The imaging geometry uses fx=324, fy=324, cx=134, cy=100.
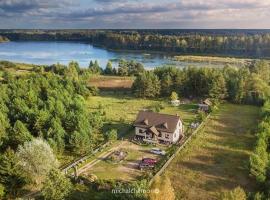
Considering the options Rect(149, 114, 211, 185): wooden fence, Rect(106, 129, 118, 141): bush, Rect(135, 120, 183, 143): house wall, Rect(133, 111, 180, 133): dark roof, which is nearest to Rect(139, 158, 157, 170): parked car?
Rect(149, 114, 211, 185): wooden fence

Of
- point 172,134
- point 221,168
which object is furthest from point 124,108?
point 221,168

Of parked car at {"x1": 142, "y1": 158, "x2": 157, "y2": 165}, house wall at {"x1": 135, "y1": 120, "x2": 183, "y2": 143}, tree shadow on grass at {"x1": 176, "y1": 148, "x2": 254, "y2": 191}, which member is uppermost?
house wall at {"x1": 135, "y1": 120, "x2": 183, "y2": 143}

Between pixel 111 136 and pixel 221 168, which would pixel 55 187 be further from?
pixel 221 168

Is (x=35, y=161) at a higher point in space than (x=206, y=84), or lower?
lower

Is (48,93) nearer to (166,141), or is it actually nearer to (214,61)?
(166,141)

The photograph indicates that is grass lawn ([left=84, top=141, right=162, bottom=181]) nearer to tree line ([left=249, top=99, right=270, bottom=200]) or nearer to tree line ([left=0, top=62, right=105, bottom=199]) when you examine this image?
tree line ([left=0, top=62, right=105, bottom=199])

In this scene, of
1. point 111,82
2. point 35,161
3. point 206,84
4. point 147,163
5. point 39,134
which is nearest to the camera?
point 35,161
